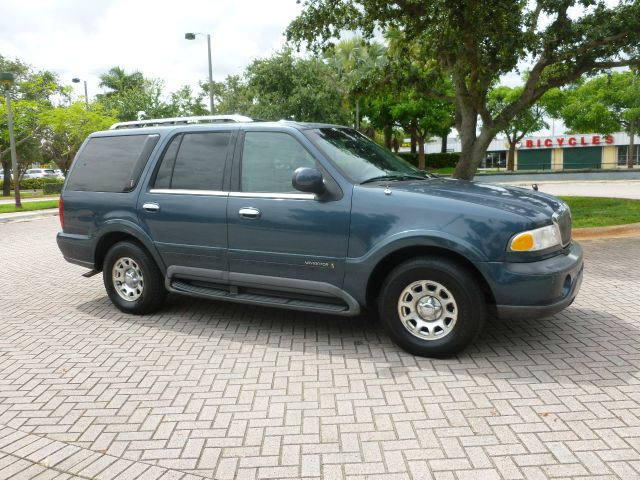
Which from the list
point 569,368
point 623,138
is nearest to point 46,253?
point 569,368


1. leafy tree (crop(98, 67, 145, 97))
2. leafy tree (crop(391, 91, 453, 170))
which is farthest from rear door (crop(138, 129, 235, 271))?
leafy tree (crop(98, 67, 145, 97))

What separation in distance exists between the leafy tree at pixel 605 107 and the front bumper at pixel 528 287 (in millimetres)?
45781

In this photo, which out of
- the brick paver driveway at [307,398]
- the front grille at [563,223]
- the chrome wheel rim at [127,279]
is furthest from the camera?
the chrome wheel rim at [127,279]

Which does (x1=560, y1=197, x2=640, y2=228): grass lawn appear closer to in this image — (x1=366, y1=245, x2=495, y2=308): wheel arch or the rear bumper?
(x1=366, y1=245, x2=495, y2=308): wheel arch

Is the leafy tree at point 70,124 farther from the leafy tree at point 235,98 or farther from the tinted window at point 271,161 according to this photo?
the tinted window at point 271,161

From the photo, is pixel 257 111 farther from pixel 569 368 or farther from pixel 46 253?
pixel 569 368

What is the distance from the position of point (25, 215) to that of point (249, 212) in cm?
1762

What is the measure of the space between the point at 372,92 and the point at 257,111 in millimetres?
16225

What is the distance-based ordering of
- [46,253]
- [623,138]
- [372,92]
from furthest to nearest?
[623,138] < [372,92] < [46,253]

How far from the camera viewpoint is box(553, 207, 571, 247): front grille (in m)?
4.49

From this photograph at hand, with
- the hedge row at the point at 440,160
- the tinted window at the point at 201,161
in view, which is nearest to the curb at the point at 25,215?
the tinted window at the point at 201,161

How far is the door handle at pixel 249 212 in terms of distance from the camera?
4949 millimetres

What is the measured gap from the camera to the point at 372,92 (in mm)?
17516

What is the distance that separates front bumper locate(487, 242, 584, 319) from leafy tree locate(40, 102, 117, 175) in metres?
31.4
